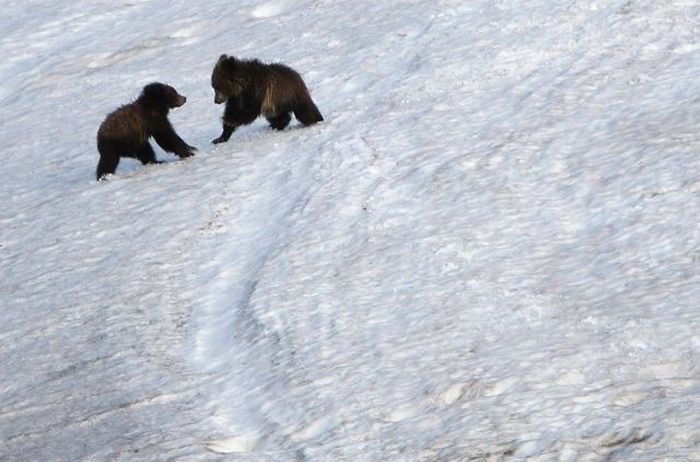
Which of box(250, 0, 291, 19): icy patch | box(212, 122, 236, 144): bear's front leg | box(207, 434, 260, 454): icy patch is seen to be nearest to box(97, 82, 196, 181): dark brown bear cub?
box(212, 122, 236, 144): bear's front leg

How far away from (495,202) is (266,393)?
4011 mm

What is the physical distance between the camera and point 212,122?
18375 mm

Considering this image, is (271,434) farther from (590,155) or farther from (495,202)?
(590,155)

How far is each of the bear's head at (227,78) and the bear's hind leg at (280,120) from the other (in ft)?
2.00

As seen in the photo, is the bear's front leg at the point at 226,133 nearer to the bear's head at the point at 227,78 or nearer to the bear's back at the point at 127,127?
the bear's head at the point at 227,78

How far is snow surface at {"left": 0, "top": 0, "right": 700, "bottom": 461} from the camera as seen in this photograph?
27.2 ft

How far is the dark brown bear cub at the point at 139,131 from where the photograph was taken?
15789mm

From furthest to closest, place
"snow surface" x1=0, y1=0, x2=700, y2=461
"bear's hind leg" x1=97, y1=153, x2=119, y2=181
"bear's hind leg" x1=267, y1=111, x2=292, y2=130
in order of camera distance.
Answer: "bear's hind leg" x1=267, y1=111, x2=292, y2=130, "bear's hind leg" x1=97, y1=153, x2=119, y2=181, "snow surface" x1=0, y1=0, x2=700, y2=461

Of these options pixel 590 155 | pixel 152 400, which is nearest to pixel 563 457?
pixel 152 400

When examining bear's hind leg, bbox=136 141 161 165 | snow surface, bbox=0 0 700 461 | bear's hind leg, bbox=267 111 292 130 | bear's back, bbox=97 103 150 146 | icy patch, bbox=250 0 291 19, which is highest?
bear's back, bbox=97 103 150 146

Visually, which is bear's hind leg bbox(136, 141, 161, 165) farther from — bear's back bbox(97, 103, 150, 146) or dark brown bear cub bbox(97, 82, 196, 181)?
bear's back bbox(97, 103, 150, 146)

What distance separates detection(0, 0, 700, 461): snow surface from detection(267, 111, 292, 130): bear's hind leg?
15.1 inches

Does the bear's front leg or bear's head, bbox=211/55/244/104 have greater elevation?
bear's head, bbox=211/55/244/104

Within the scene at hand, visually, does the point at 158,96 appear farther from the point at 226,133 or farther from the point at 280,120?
the point at 280,120
